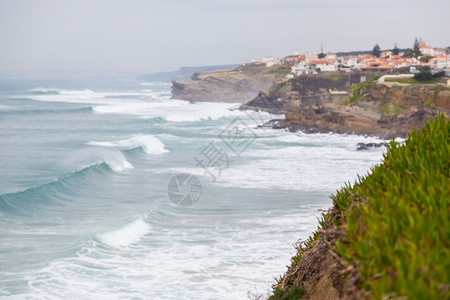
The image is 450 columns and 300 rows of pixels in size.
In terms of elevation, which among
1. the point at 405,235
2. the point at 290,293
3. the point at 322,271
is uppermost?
the point at 405,235

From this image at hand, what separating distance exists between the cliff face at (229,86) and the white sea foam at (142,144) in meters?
69.1

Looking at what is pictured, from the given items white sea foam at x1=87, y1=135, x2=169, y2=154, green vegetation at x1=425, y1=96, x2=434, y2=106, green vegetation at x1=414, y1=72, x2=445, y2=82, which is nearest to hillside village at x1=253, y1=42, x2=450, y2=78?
green vegetation at x1=414, y1=72, x2=445, y2=82

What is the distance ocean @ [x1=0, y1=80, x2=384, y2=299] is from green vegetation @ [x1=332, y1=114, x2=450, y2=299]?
5405 mm

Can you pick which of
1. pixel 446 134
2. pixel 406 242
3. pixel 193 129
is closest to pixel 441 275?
pixel 406 242

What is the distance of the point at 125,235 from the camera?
1833 centimetres

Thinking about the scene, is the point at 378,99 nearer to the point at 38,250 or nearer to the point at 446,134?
the point at 38,250

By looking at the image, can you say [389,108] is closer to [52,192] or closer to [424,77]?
[424,77]

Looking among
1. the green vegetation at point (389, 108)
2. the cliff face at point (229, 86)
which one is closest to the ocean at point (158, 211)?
the green vegetation at point (389, 108)

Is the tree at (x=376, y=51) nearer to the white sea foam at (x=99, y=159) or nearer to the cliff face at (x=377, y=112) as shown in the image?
the cliff face at (x=377, y=112)

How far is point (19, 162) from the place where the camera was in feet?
117

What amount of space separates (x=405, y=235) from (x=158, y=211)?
1868cm

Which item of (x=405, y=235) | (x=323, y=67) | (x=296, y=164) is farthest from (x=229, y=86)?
(x=405, y=235)

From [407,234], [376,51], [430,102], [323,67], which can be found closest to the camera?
[407,234]

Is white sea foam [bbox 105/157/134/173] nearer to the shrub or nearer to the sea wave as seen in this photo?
the sea wave
